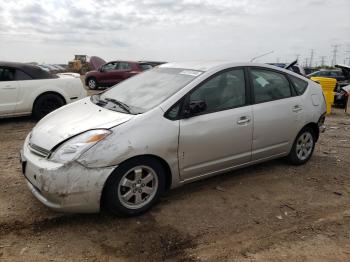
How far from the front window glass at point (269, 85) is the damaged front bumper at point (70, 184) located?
2.23m

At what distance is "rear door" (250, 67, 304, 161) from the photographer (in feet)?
14.9

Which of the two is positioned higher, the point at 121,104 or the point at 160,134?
the point at 121,104

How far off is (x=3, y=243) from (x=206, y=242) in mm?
1780

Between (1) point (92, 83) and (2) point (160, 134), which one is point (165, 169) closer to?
(2) point (160, 134)

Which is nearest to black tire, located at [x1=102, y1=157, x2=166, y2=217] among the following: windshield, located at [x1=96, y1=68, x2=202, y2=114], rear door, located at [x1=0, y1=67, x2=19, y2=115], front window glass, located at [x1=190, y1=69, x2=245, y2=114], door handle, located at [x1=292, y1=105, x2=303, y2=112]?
windshield, located at [x1=96, y1=68, x2=202, y2=114]

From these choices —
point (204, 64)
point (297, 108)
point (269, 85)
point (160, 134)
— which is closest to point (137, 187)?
point (160, 134)

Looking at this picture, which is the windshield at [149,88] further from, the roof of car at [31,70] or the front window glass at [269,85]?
the roof of car at [31,70]


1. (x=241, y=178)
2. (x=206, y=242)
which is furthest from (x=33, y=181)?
(x=241, y=178)

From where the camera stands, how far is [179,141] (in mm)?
3754

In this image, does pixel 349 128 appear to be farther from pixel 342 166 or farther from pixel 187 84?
pixel 187 84

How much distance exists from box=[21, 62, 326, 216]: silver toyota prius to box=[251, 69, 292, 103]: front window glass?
2cm

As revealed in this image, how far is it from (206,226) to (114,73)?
15.2 meters

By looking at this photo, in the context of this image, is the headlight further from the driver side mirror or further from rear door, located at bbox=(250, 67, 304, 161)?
rear door, located at bbox=(250, 67, 304, 161)

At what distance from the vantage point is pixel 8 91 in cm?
774
